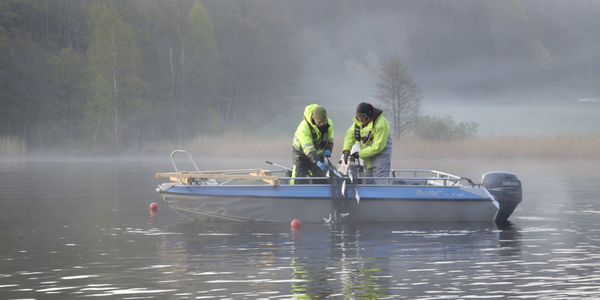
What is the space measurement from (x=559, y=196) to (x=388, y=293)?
13.0m

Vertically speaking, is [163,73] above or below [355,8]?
below

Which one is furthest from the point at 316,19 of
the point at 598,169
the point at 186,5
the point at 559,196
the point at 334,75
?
the point at 559,196

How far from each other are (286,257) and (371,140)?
13.9ft

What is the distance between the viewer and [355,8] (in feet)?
441

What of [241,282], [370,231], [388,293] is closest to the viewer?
[388,293]

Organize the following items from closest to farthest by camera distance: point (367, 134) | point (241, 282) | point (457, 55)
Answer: point (241, 282), point (367, 134), point (457, 55)

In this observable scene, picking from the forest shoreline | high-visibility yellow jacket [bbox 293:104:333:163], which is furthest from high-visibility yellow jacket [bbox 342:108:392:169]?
the forest shoreline

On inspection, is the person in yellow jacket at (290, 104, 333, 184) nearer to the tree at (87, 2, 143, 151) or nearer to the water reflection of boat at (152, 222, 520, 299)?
the water reflection of boat at (152, 222, 520, 299)

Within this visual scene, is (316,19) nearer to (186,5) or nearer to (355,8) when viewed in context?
(355,8)

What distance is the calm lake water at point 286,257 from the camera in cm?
866

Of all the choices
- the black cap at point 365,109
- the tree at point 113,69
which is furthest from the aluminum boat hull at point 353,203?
the tree at point 113,69

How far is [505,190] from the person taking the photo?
576 inches

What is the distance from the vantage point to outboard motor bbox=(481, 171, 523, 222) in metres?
14.6

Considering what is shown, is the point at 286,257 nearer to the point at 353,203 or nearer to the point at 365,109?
the point at 353,203
